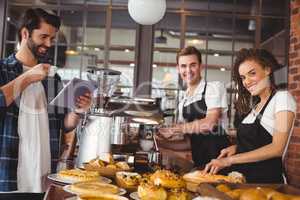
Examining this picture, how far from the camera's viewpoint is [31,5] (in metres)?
3.94

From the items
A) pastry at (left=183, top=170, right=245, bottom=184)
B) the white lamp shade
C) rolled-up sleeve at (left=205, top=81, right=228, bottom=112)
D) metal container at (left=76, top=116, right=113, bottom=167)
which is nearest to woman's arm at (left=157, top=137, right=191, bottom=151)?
rolled-up sleeve at (left=205, top=81, right=228, bottom=112)

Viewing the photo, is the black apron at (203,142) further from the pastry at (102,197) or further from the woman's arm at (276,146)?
the pastry at (102,197)

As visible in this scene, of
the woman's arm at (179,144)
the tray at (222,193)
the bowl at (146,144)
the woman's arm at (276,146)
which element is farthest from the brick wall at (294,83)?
the tray at (222,193)

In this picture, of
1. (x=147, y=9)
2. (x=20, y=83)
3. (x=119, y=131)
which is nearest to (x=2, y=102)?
(x=20, y=83)

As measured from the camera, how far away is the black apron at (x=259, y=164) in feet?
6.06

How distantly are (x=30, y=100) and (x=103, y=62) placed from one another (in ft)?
7.37

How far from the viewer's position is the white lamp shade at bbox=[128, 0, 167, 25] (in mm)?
2859

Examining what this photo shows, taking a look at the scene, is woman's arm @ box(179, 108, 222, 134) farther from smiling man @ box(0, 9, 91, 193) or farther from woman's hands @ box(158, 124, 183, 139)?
smiling man @ box(0, 9, 91, 193)

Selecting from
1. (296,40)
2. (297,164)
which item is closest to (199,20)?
(296,40)

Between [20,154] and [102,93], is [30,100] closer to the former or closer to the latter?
[20,154]

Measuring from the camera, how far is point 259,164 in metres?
1.84

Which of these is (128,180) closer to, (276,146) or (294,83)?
(276,146)

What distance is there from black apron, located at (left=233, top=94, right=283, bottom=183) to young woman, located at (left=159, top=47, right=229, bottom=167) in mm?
528

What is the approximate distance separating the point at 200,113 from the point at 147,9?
0.88 metres
